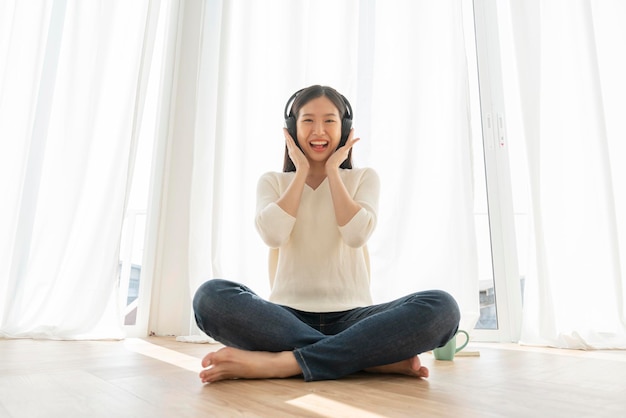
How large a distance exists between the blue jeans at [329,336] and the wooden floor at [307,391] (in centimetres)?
5

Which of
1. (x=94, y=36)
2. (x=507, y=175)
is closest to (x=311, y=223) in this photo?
(x=507, y=175)

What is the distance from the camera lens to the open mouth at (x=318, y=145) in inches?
51.3

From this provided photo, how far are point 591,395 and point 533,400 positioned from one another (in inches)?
5.1

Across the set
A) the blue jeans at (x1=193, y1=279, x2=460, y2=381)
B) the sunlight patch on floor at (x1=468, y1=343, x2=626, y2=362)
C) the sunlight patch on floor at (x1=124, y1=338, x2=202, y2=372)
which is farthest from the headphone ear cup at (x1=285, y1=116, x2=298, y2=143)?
the sunlight patch on floor at (x1=468, y1=343, x2=626, y2=362)

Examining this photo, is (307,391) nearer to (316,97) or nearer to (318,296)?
(318,296)

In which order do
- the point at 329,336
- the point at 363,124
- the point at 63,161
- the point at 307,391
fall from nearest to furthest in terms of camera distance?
the point at 307,391
the point at 329,336
the point at 63,161
the point at 363,124

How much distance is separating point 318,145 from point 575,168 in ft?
3.19

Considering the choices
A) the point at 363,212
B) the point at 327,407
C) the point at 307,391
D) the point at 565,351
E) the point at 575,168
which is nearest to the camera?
the point at 327,407

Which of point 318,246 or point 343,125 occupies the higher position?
point 343,125

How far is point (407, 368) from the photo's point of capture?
3.06ft

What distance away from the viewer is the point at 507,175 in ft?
6.11

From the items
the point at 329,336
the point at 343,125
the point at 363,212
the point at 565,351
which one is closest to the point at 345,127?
the point at 343,125

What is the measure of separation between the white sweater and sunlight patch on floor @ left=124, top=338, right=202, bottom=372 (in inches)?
10.4

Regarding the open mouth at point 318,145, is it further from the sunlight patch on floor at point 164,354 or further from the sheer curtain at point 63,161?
the sheer curtain at point 63,161
